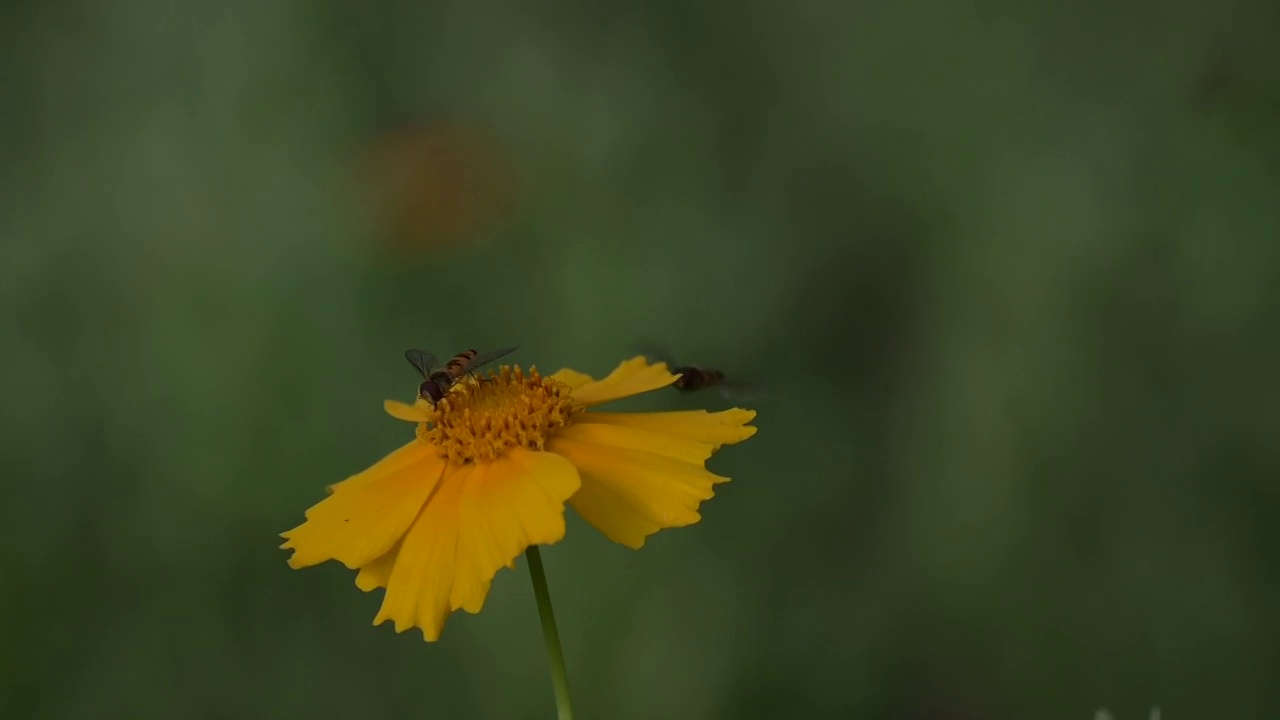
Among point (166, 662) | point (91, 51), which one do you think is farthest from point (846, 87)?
point (166, 662)

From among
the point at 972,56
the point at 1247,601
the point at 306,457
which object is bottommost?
the point at 1247,601

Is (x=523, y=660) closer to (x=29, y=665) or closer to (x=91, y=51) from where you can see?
(x=29, y=665)

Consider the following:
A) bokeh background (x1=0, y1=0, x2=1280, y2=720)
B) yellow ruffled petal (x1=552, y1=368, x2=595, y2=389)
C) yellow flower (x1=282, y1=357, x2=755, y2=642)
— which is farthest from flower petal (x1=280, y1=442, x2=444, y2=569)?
bokeh background (x1=0, y1=0, x2=1280, y2=720)

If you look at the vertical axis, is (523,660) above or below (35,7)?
below

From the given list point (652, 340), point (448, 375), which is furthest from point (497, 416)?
point (652, 340)

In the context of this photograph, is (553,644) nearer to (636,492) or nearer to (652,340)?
(636,492)
